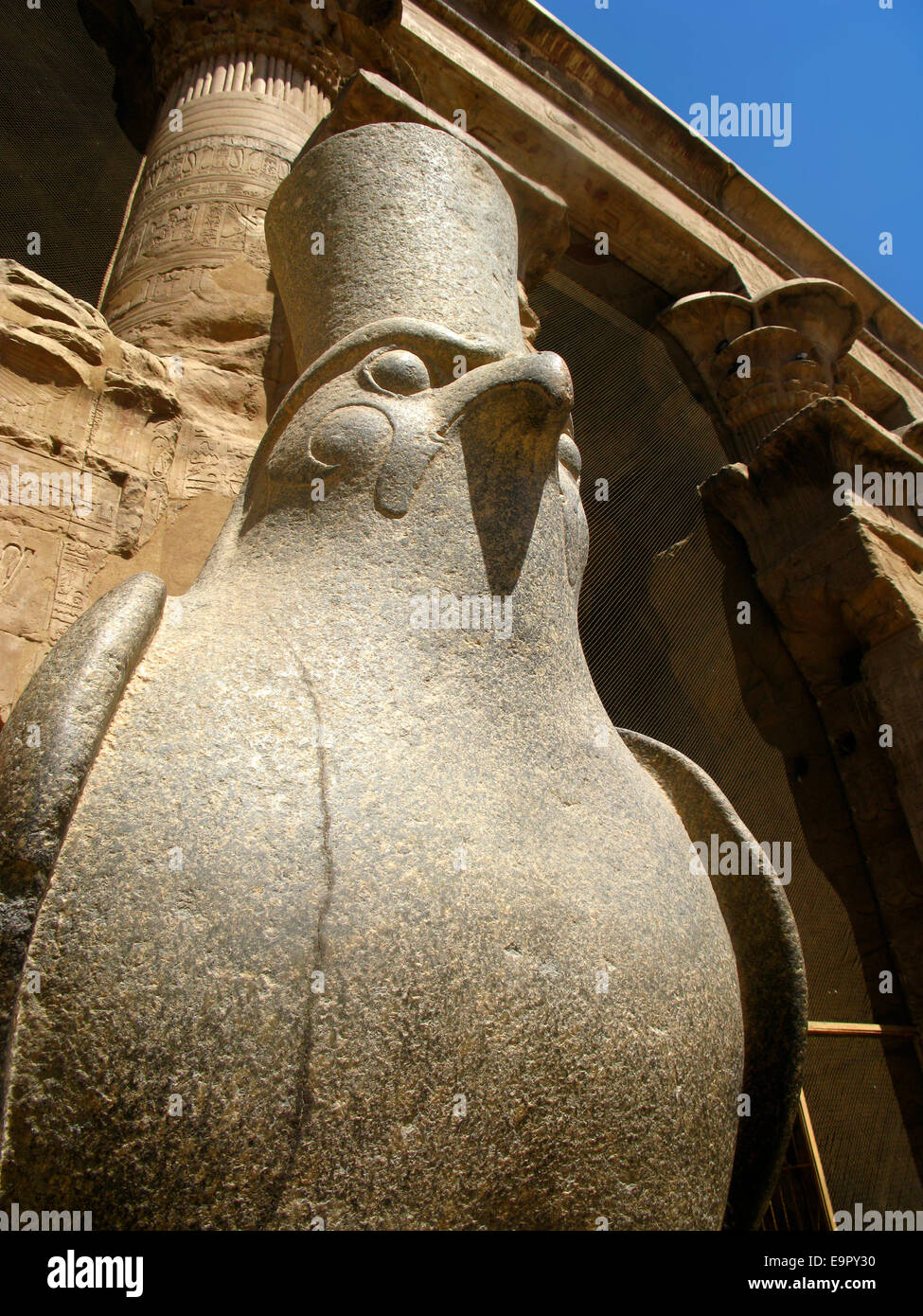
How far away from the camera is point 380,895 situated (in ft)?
3.29

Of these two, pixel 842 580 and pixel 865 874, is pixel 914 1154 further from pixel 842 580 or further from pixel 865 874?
pixel 842 580

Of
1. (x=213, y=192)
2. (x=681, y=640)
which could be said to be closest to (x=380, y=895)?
(x=213, y=192)

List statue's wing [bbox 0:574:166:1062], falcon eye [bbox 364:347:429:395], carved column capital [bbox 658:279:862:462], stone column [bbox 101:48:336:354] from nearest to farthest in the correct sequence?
statue's wing [bbox 0:574:166:1062] → falcon eye [bbox 364:347:429:395] → stone column [bbox 101:48:336:354] → carved column capital [bbox 658:279:862:462]

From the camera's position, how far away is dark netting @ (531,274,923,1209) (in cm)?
342

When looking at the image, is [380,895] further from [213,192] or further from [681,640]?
[681,640]

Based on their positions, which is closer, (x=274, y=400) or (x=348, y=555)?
(x=348, y=555)

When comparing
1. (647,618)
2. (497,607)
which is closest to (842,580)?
(647,618)

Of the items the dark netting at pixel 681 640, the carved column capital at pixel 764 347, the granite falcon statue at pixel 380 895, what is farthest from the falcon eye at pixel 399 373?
the carved column capital at pixel 764 347

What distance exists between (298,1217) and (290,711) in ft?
1.92

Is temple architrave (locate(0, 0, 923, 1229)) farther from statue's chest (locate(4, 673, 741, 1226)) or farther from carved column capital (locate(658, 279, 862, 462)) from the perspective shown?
statue's chest (locate(4, 673, 741, 1226))

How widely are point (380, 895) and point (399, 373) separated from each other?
3.35ft

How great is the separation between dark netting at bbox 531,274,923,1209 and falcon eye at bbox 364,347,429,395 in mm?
2139

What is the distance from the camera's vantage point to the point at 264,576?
1401 millimetres

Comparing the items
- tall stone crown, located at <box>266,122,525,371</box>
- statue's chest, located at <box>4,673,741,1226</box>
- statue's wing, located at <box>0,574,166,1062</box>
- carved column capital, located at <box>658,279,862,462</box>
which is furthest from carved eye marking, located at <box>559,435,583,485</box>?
carved column capital, located at <box>658,279,862,462</box>
